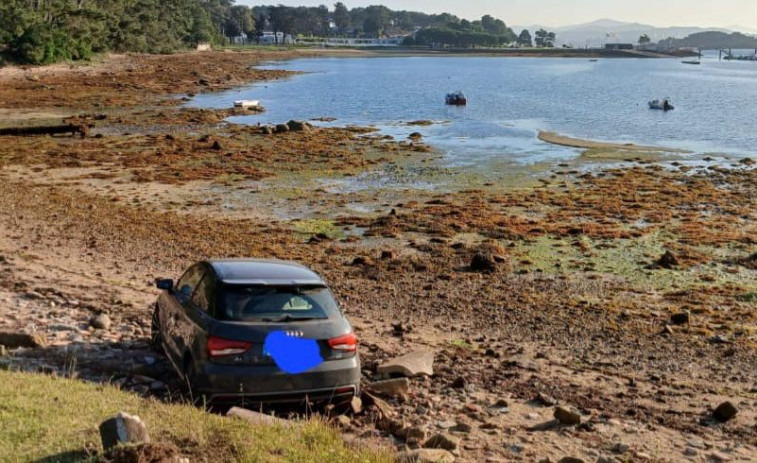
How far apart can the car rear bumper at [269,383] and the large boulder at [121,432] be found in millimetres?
2093

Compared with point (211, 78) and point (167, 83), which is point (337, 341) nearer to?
point (167, 83)

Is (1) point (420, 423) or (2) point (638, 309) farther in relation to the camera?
(2) point (638, 309)

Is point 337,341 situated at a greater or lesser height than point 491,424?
greater

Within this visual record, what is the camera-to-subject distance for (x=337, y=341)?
369 inches

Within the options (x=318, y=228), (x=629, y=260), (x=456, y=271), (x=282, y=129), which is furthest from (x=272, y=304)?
(x=282, y=129)

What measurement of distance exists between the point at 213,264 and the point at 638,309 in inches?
417

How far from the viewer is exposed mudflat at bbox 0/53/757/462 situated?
11.1 metres

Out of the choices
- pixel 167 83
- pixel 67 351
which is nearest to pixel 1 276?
pixel 67 351

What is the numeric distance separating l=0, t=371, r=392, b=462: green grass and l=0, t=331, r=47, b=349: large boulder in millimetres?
2999

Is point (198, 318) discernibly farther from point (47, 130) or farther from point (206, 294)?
point (47, 130)

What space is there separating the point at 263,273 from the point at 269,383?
1595mm

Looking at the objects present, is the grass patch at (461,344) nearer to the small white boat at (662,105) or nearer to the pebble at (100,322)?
the pebble at (100,322)

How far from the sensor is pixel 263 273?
1012cm

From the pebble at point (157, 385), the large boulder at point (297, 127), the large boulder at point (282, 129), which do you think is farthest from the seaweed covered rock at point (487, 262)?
the large boulder at point (297, 127)
